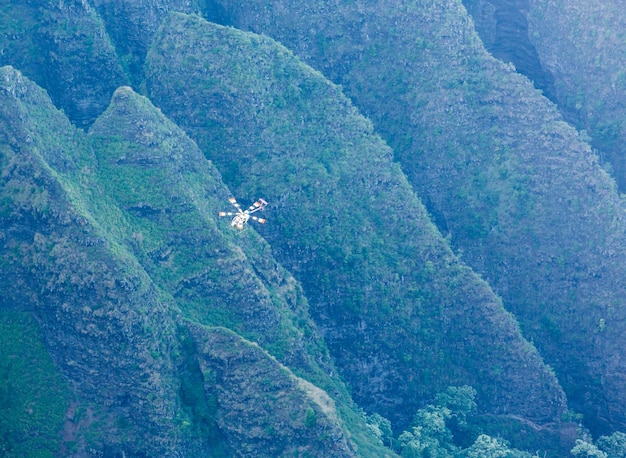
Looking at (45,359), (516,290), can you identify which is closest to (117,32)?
(45,359)

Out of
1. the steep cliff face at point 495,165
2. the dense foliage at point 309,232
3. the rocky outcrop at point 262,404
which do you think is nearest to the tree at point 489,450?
the dense foliage at point 309,232

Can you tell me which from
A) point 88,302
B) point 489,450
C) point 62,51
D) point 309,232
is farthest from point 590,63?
point 88,302

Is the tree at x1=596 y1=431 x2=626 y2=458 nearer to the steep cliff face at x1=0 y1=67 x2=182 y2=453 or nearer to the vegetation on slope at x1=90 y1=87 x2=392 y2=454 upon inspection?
the vegetation on slope at x1=90 y1=87 x2=392 y2=454

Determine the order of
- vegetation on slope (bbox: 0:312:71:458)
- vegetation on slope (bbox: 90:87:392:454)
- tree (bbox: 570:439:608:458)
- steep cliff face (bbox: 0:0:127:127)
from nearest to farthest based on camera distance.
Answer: vegetation on slope (bbox: 0:312:71:458) < vegetation on slope (bbox: 90:87:392:454) < tree (bbox: 570:439:608:458) < steep cliff face (bbox: 0:0:127:127)

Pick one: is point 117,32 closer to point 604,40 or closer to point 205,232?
point 205,232

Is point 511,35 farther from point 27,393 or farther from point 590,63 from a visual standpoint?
point 27,393

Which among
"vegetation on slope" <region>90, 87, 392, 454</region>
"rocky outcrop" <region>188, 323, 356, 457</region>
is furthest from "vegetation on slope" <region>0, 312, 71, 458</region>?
Result: "rocky outcrop" <region>188, 323, 356, 457</region>
